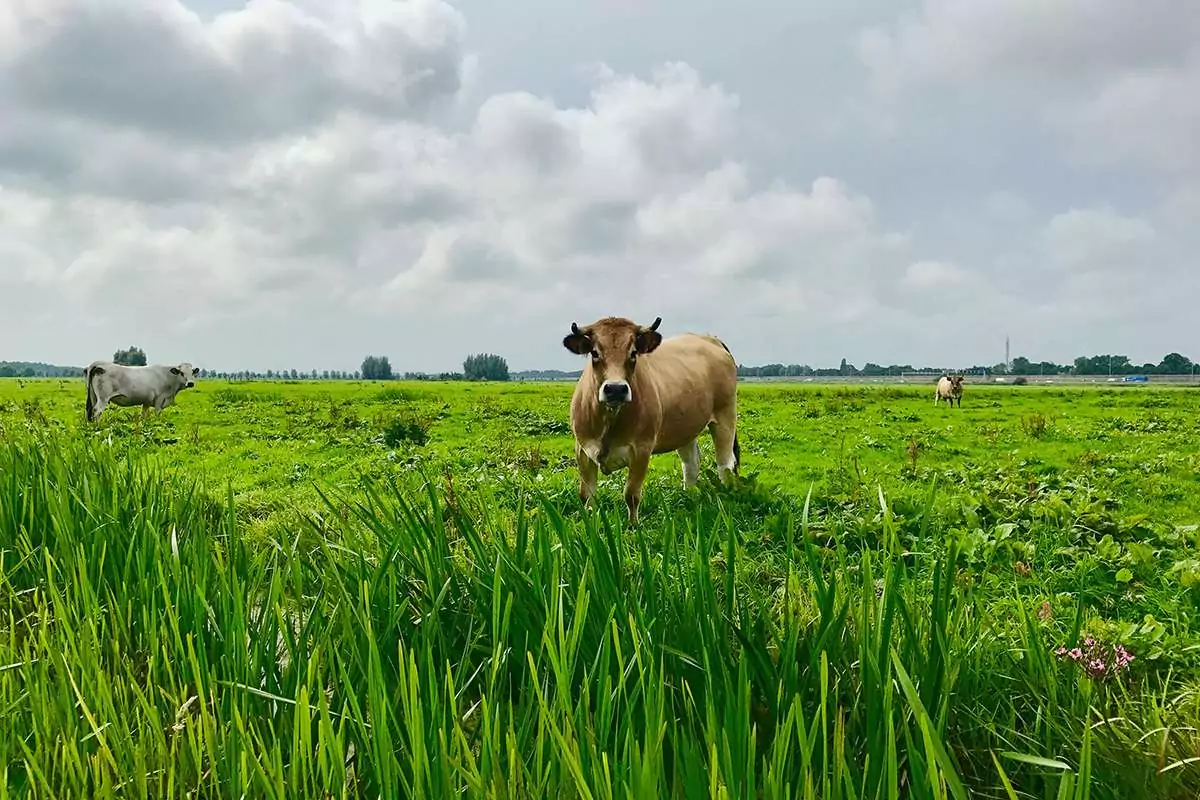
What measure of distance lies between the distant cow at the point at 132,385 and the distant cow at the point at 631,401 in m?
19.2

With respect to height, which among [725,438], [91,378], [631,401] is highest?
[91,378]

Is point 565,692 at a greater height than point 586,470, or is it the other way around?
point 565,692

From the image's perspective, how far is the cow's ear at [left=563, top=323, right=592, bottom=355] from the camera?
24.9 ft

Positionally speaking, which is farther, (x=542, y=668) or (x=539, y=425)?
(x=539, y=425)

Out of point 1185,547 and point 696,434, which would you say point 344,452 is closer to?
point 696,434

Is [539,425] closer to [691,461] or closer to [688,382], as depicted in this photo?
[691,461]

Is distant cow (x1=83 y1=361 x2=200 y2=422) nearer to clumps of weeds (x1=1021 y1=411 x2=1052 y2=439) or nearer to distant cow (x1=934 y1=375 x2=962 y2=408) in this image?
clumps of weeds (x1=1021 y1=411 x2=1052 y2=439)

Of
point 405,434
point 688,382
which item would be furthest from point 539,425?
point 688,382

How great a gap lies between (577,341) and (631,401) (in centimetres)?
86

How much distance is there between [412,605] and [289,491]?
8063 mm

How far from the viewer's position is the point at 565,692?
5.29 feet

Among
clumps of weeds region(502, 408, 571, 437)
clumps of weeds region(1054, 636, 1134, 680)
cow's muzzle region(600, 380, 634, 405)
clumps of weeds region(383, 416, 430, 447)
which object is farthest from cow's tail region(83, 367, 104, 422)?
clumps of weeds region(1054, 636, 1134, 680)

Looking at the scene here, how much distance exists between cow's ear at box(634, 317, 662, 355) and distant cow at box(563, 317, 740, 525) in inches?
0.4

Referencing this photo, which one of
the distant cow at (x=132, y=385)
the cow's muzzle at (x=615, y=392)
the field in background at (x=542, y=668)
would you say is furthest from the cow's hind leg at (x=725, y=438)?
the distant cow at (x=132, y=385)
